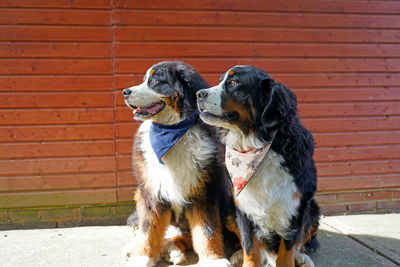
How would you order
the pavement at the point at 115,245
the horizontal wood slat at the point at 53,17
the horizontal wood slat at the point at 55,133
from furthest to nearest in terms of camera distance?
1. the horizontal wood slat at the point at 55,133
2. the horizontal wood slat at the point at 53,17
3. the pavement at the point at 115,245

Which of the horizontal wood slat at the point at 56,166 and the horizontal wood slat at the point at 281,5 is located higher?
the horizontal wood slat at the point at 281,5

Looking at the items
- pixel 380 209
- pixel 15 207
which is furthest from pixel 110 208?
pixel 380 209

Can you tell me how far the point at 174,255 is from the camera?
3213 mm

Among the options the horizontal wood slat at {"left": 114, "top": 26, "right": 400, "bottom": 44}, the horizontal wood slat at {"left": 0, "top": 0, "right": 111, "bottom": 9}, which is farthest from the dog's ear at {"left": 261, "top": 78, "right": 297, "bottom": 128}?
the horizontal wood slat at {"left": 0, "top": 0, "right": 111, "bottom": 9}

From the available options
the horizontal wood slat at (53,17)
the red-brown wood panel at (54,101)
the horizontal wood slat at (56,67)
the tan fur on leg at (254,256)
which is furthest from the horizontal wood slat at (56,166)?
the tan fur on leg at (254,256)

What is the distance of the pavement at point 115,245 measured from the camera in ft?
10.9

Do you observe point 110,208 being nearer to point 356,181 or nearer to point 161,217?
point 161,217

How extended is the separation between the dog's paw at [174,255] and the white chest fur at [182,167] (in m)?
0.46

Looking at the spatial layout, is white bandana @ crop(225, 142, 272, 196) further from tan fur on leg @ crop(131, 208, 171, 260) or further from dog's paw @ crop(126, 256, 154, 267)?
dog's paw @ crop(126, 256, 154, 267)

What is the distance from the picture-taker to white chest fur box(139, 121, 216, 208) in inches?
120

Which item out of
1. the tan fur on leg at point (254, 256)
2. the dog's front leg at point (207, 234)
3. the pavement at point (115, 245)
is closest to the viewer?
the tan fur on leg at point (254, 256)

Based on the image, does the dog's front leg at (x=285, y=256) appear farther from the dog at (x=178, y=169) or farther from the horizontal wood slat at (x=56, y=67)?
the horizontal wood slat at (x=56, y=67)

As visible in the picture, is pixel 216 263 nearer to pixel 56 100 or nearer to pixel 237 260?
pixel 237 260

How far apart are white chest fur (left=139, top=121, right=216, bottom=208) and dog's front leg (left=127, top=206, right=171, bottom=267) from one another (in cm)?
18
